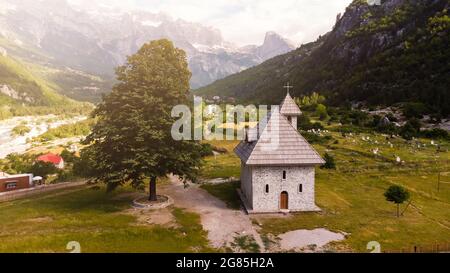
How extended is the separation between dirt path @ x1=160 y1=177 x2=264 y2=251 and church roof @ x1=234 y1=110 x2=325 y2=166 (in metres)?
4.84

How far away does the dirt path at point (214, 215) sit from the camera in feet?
91.2

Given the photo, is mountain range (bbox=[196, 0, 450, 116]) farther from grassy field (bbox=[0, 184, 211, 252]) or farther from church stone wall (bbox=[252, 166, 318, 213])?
grassy field (bbox=[0, 184, 211, 252])

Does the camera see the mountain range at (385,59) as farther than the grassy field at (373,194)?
Yes

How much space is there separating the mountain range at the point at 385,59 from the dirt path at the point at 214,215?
78.4m

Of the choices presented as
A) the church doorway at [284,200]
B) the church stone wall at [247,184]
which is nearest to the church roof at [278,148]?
the church stone wall at [247,184]

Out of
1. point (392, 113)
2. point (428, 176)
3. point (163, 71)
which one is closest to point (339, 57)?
point (392, 113)

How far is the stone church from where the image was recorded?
32.8m

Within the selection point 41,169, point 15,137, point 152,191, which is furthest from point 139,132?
point 15,137

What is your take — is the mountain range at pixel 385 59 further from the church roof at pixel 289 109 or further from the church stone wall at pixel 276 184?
the church stone wall at pixel 276 184

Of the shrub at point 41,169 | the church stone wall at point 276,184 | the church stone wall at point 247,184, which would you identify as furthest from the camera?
the shrub at point 41,169

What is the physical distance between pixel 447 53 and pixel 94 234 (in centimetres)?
11885

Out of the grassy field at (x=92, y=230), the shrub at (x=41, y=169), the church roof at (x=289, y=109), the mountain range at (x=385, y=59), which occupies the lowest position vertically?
the grassy field at (x=92, y=230)

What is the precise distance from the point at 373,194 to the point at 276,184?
13.3m

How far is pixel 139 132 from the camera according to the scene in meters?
32.2
